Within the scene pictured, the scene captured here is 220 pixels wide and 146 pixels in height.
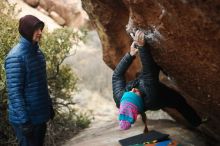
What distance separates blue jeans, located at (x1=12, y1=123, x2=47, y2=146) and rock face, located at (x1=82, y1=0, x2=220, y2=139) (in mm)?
1732

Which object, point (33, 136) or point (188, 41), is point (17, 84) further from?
point (188, 41)

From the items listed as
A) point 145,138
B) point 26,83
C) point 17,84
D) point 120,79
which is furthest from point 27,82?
point 145,138

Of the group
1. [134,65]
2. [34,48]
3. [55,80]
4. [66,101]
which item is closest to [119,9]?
[134,65]

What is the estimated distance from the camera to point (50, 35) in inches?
332

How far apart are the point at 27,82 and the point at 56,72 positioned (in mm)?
3351

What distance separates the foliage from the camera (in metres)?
7.61

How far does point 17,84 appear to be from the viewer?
5.11 metres

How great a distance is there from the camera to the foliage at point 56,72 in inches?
300

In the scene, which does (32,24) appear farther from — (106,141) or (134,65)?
(134,65)

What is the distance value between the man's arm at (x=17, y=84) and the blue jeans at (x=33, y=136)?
20 centimetres

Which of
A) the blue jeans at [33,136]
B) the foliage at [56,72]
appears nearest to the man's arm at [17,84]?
the blue jeans at [33,136]

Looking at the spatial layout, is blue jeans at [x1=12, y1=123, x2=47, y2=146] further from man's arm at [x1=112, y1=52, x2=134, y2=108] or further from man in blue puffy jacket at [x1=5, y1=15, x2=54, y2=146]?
man's arm at [x1=112, y1=52, x2=134, y2=108]

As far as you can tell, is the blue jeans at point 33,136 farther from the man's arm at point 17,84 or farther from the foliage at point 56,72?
the foliage at point 56,72

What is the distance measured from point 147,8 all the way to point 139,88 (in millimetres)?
954
